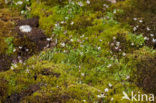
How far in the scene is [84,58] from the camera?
824 centimetres

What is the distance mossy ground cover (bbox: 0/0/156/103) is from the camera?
6902 millimetres

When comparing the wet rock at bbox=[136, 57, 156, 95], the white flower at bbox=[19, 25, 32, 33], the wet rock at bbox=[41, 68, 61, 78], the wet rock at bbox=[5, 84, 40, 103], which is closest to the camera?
the wet rock at bbox=[5, 84, 40, 103]

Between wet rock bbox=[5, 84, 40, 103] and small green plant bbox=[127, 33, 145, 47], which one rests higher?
small green plant bbox=[127, 33, 145, 47]

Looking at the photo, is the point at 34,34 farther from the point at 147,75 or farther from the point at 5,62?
the point at 147,75

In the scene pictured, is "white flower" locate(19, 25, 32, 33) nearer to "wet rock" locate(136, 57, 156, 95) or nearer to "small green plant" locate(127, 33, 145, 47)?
"small green plant" locate(127, 33, 145, 47)

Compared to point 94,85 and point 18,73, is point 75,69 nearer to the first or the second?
point 94,85

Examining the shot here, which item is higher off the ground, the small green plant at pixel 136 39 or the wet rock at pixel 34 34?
the wet rock at pixel 34 34

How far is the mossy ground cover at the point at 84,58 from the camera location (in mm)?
6902

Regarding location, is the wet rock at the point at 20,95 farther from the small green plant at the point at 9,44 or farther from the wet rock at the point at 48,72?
the small green plant at the point at 9,44

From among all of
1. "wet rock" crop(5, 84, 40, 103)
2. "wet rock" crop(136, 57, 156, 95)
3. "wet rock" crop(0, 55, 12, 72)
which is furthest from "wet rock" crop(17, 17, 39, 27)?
"wet rock" crop(136, 57, 156, 95)

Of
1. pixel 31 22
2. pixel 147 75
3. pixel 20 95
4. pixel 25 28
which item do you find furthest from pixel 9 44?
pixel 147 75

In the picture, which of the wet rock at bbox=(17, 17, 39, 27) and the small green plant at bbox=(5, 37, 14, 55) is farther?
the wet rock at bbox=(17, 17, 39, 27)

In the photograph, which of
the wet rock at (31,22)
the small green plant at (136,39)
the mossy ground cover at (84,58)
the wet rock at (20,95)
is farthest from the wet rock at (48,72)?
the small green plant at (136,39)

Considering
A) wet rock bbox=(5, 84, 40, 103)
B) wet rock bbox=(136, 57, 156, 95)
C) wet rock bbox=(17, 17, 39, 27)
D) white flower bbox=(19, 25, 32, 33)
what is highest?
wet rock bbox=(17, 17, 39, 27)
